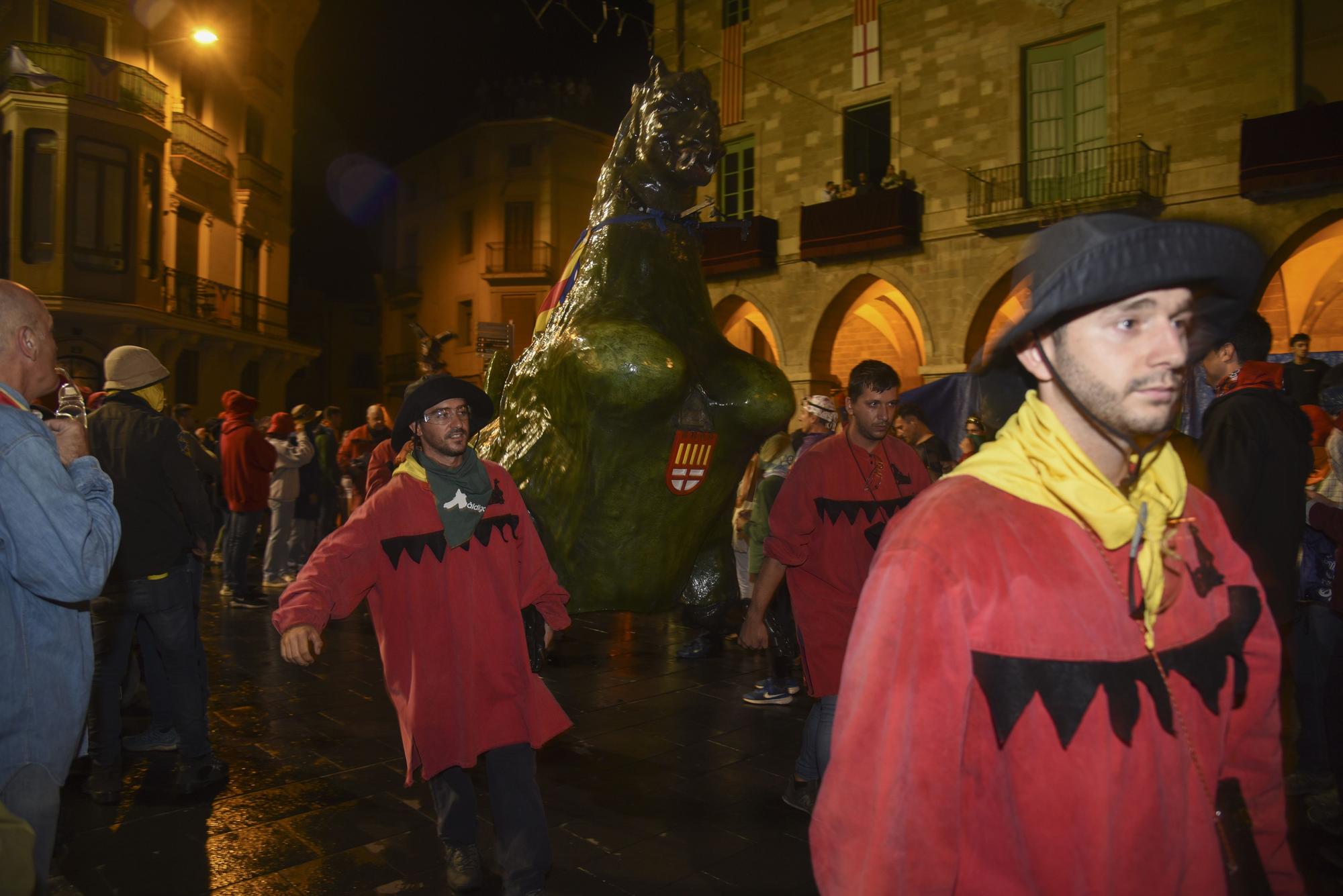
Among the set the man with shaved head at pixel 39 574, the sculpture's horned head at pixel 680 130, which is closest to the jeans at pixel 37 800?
the man with shaved head at pixel 39 574

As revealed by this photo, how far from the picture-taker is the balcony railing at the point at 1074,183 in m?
12.9

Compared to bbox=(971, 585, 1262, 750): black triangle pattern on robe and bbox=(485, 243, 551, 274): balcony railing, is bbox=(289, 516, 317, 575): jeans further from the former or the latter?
bbox=(485, 243, 551, 274): balcony railing

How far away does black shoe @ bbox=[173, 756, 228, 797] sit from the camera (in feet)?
13.2

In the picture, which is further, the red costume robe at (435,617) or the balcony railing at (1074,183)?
the balcony railing at (1074,183)

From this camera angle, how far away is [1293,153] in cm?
1151

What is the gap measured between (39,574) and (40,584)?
3cm

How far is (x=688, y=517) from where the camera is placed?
436 cm

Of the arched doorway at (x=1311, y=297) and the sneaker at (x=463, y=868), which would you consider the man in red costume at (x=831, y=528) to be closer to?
the sneaker at (x=463, y=868)

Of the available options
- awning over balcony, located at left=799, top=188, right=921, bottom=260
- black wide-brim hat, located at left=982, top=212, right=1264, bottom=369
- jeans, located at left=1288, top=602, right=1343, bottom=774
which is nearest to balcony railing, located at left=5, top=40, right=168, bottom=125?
awning over balcony, located at left=799, top=188, right=921, bottom=260

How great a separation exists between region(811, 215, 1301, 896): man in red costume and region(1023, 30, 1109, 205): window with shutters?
1363 centimetres

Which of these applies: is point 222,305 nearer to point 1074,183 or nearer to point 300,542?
point 300,542

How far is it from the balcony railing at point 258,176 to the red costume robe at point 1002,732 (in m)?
24.9

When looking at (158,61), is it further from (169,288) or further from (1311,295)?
(1311,295)

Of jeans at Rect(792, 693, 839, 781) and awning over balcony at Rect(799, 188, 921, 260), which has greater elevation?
awning over balcony at Rect(799, 188, 921, 260)
